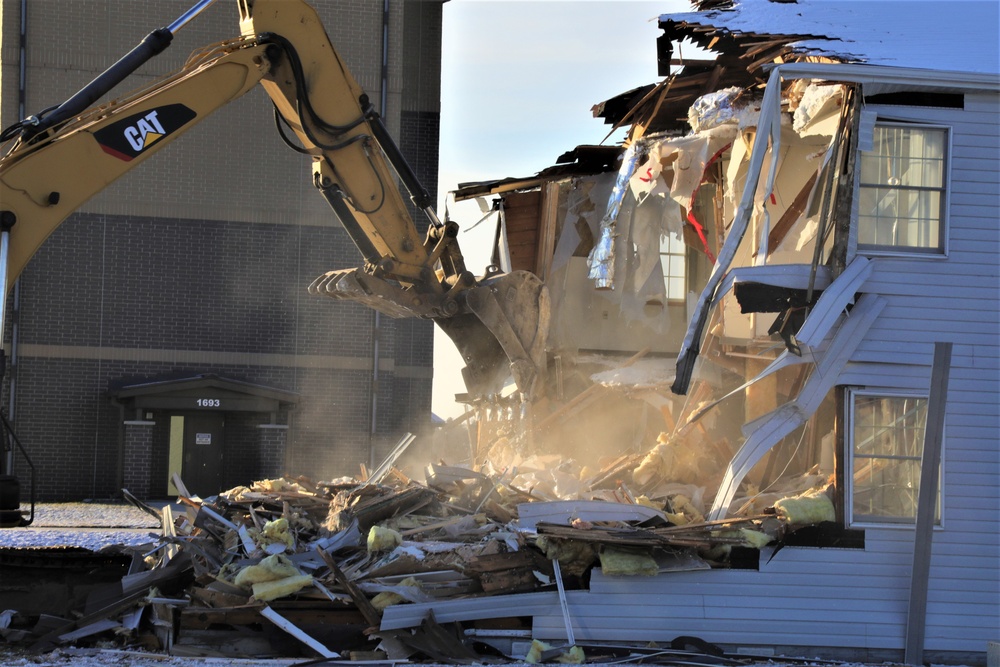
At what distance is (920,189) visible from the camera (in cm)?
1130

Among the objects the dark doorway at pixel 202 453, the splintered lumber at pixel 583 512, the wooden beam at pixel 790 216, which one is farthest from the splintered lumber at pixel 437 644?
the dark doorway at pixel 202 453

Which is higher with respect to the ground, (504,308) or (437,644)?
(504,308)

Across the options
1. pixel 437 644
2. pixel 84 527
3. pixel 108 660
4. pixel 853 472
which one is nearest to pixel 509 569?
pixel 437 644

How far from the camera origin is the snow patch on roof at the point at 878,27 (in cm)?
1162

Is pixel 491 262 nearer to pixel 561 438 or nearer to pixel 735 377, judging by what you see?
pixel 561 438

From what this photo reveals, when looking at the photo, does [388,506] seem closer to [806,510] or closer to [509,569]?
[509,569]

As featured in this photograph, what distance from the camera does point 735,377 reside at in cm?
1484

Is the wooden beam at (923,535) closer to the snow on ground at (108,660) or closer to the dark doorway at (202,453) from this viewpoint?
the snow on ground at (108,660)

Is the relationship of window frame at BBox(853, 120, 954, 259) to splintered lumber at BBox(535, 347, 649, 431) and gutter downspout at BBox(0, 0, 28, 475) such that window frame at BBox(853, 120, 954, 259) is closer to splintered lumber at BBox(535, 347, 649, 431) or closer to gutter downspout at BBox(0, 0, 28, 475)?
splintered lumber at BBox(535, 347, 649, 431)

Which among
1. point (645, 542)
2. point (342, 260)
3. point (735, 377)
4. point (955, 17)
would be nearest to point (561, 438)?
point (735, 377)

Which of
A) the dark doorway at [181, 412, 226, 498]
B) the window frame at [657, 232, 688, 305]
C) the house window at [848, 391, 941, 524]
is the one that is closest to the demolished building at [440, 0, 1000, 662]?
the house window at [848, 391, 941, 524]

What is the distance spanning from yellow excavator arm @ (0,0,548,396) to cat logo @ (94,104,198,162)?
0.01 m

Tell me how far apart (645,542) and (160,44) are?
20.4 ft

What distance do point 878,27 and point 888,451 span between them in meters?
5.01
